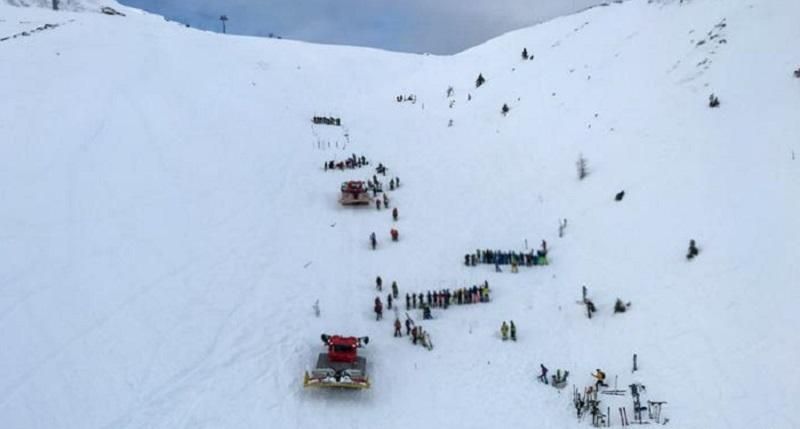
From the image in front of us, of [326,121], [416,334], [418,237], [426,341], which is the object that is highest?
[326,121]

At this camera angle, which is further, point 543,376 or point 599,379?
point 543,376

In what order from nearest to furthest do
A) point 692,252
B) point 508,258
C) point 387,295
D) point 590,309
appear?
point 590,309 < point 692,252 < point 387,295 < point 508,258

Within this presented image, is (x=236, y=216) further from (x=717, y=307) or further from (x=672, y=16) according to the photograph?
(x=672, y=16)

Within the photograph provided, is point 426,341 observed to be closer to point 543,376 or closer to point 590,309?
point 543,376

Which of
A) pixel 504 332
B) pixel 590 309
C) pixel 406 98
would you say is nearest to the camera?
pixel 504 332

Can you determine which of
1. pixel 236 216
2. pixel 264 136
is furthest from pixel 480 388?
pixel 264 136

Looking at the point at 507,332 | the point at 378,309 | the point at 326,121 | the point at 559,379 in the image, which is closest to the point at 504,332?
the point at 507,332

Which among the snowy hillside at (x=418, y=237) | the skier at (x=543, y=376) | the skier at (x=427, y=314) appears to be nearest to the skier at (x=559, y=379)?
the skier at (x=543, y=376)
